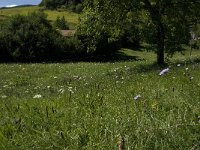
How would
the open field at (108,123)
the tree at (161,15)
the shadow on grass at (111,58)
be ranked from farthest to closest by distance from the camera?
the shadow on grass at (111,58), the tree at (161,15), the open field at (108,123)

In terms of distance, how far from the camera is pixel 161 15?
93.6 feet

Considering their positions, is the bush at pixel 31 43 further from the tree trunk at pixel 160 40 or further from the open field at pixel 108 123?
the open field at pixel 108 123

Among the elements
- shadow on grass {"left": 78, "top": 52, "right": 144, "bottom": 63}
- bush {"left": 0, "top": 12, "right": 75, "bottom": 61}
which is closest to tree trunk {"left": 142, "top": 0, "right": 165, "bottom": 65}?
bush {"left": 0, "top": 12, "right": 75, "bottom": 61}

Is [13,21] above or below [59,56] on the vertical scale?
above

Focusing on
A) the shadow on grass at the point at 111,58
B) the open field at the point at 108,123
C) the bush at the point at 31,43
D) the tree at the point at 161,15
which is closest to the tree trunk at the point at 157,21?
the tree at the point at 161,15

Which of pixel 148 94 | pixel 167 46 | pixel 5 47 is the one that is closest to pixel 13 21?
pixel 5 47

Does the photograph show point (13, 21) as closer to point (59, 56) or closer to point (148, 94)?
point (59, 56)

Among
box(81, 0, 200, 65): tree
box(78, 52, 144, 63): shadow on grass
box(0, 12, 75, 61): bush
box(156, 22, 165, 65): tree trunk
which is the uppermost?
box(81, 0, 200, 65): tree

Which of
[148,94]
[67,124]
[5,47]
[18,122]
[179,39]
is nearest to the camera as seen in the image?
[67,124]

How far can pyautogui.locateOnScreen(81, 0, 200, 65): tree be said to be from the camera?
27422mm

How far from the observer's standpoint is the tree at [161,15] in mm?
27422

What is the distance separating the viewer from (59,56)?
68.8 m

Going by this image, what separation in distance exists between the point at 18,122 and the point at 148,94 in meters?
2.04

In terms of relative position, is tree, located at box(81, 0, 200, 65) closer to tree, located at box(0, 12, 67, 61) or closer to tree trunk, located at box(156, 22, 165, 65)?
tree trunk, located at box(156, 22, 165, 65)
